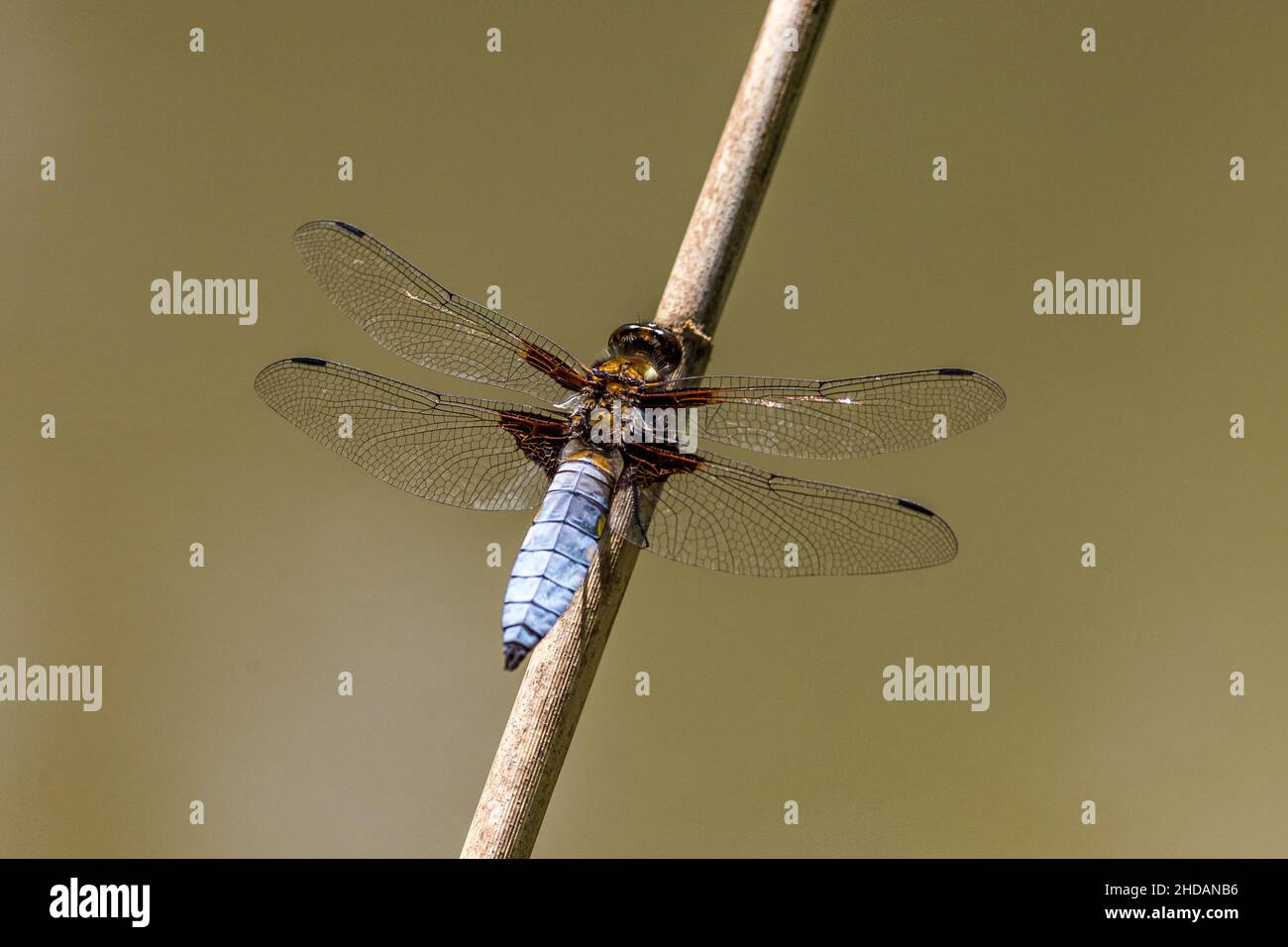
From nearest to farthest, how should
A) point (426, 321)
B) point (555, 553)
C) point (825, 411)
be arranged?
point (555, 553) < point (825, 411) < point (426, 321)

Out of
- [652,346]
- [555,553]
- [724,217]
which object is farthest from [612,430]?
[724,217]

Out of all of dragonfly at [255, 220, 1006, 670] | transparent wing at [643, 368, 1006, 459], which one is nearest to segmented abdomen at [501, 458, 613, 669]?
dragonfly at [255, 220, 1006, 670]

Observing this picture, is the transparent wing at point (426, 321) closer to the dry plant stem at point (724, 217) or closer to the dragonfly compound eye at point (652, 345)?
the dragonfly compound eye at point (652, 345)

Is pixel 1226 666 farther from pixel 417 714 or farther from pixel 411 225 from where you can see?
pixel 411 225

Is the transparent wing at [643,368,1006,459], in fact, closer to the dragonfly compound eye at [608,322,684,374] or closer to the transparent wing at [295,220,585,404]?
the dragonfly compound eye at [608,322,684,374]

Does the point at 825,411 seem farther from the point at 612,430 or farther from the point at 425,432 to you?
the point at 425,432

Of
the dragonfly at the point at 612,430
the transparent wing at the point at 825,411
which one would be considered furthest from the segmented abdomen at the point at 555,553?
the transparent wing at the point at 825,411
